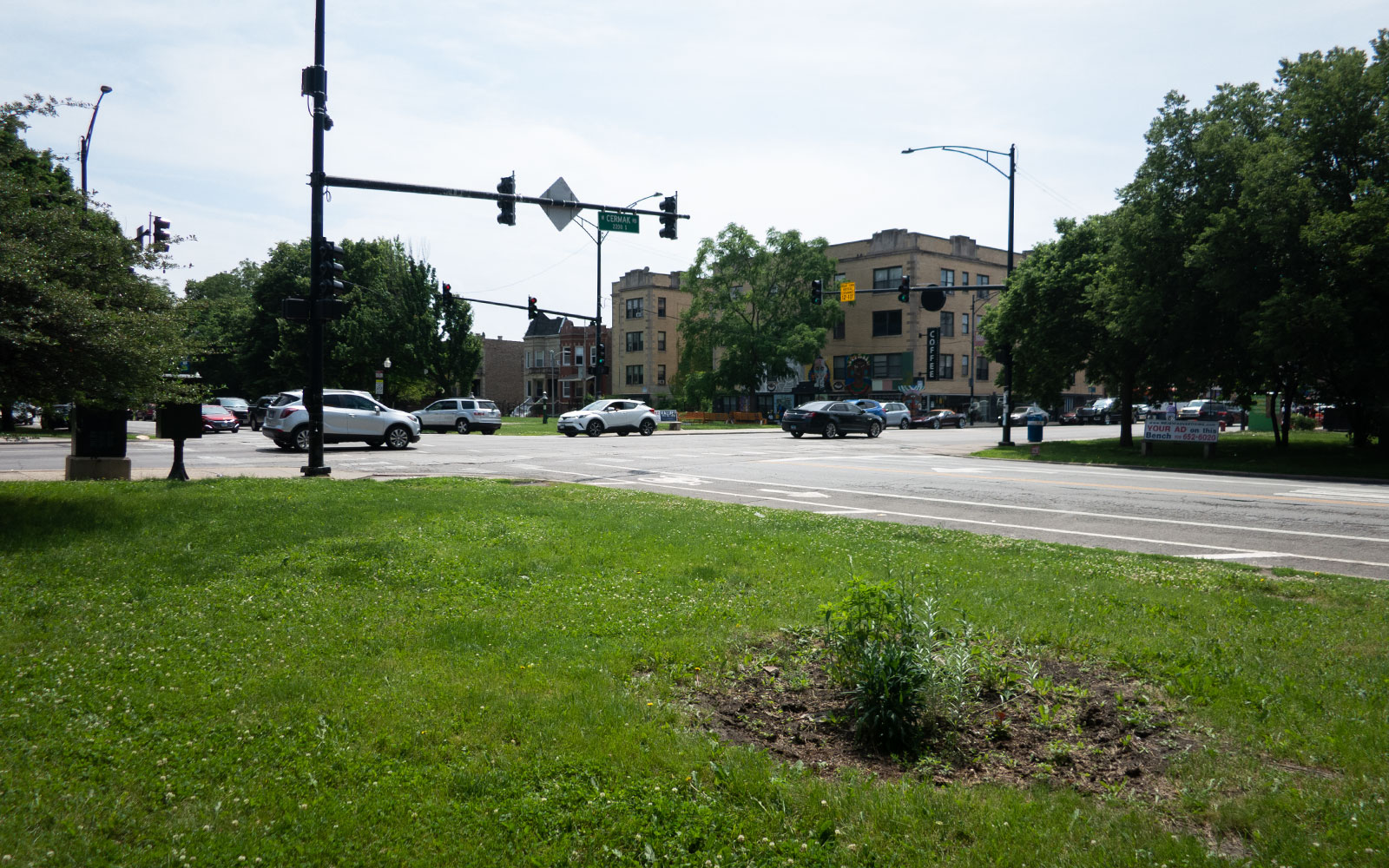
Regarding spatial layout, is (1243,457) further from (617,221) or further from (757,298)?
(757,298)

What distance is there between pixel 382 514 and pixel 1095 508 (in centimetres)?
1048

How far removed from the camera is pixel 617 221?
71.9 ft

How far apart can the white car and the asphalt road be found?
9096mm

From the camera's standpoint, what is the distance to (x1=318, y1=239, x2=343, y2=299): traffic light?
52.3ft

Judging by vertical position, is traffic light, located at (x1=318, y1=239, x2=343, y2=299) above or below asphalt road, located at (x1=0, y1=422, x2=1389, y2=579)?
above

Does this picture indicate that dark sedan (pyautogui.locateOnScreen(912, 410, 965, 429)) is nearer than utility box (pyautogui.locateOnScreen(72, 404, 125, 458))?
No

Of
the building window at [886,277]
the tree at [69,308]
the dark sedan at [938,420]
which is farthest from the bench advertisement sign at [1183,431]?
the building window at [886,277]

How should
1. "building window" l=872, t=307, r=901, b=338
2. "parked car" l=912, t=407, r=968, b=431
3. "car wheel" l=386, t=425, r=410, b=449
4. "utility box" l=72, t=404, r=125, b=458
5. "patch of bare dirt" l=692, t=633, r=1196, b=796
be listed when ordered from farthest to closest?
"building window" l=872, t=307, r=901, b=338 < "parked car" l=912, t=407, r=968, b=431 < "car wheel" l=386, t=425, r=410, b=449 < "utility box" l=72, t=404, r=125, b=458 < "patch of bare dirt" l=692, t=633, r=1196, b=796

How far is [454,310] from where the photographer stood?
176ft

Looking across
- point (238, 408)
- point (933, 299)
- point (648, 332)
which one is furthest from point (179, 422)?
point (648, 332)

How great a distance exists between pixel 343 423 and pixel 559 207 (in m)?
11.4

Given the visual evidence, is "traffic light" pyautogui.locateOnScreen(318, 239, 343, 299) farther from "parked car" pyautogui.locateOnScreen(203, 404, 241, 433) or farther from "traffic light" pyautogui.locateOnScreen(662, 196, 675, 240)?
"parked car" pyautogui.locateOnScreen(203, 404, 241, 433)

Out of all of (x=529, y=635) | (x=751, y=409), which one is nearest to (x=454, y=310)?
(x=751, y=409)

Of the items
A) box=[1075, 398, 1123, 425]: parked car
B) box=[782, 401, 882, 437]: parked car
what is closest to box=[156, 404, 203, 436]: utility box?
box=[782, 401, 882, 437]: parked car
